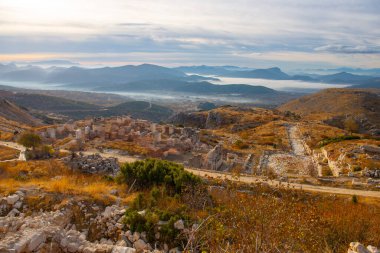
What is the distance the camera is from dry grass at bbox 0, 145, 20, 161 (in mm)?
27812

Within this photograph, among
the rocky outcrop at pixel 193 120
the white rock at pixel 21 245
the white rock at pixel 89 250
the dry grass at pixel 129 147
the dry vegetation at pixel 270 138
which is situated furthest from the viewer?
the rocky outcrop at pixel 193 120

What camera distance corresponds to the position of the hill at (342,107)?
80250 mm

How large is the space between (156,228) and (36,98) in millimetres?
194454

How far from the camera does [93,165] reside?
18719 millimetres

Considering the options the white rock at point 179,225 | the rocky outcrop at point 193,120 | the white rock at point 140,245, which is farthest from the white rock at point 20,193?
the rocky outcrop at point 193,120

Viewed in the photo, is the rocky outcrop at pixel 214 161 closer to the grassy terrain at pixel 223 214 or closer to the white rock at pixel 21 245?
the grassy terrain at pixel 223 214

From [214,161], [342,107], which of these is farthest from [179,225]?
[342,107]

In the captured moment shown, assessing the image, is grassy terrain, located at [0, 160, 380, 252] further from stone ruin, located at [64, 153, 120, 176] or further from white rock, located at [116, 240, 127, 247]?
stone ruin, located at [64, 153, 120, 176]

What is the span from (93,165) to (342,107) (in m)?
120

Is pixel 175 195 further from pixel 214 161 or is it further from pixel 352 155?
pixel 352 155

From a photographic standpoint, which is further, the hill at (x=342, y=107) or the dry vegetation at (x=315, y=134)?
the hill at (x=342, y=107)

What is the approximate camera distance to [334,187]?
20.9 metres

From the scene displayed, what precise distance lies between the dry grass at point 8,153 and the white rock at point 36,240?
2187 centimetres

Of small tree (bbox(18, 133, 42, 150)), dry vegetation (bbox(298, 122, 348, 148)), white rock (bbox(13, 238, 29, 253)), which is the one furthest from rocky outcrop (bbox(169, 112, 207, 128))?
white rock (bbox(13, 238, 29, 253))
